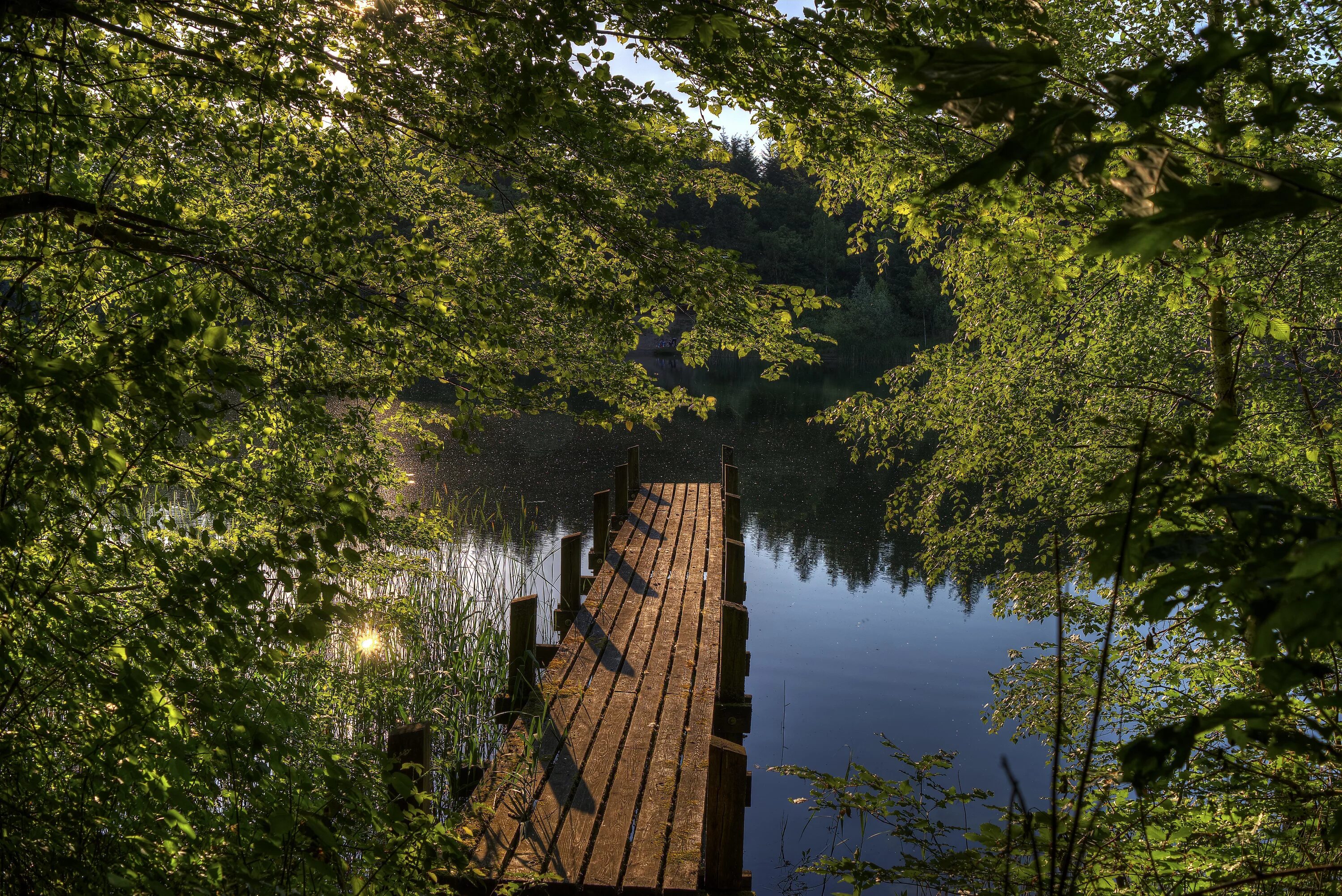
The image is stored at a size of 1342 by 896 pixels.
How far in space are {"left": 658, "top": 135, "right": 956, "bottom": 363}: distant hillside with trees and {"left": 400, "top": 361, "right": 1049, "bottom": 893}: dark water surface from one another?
85.2ft

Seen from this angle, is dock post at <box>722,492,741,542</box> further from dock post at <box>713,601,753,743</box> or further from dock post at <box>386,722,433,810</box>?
dock post at <box>386,722,433,810</box>

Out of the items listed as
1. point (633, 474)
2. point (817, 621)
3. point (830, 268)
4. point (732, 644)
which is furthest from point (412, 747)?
point (830, 268)

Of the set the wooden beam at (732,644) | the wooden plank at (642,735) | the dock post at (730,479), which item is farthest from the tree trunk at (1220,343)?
the dock post at (730,479)

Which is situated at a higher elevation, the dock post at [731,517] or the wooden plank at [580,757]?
the dock post at [731,517]

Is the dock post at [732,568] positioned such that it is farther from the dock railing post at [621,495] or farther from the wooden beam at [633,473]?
the wooden beam at [633,473]

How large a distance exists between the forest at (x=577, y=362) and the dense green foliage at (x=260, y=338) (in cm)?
A: 3

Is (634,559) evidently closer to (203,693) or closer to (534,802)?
(534,802)

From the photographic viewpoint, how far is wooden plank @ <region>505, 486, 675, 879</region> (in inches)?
157

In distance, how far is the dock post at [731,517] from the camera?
985 centimetres

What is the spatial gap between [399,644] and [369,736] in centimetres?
148

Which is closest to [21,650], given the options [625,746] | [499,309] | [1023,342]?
[499,309]

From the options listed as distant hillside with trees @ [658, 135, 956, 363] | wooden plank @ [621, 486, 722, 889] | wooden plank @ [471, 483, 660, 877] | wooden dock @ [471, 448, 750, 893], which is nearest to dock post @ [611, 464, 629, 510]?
wooden dock @ [471, 448, 750, 893]

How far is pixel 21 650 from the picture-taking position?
2.27m

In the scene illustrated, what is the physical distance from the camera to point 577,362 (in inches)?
184
